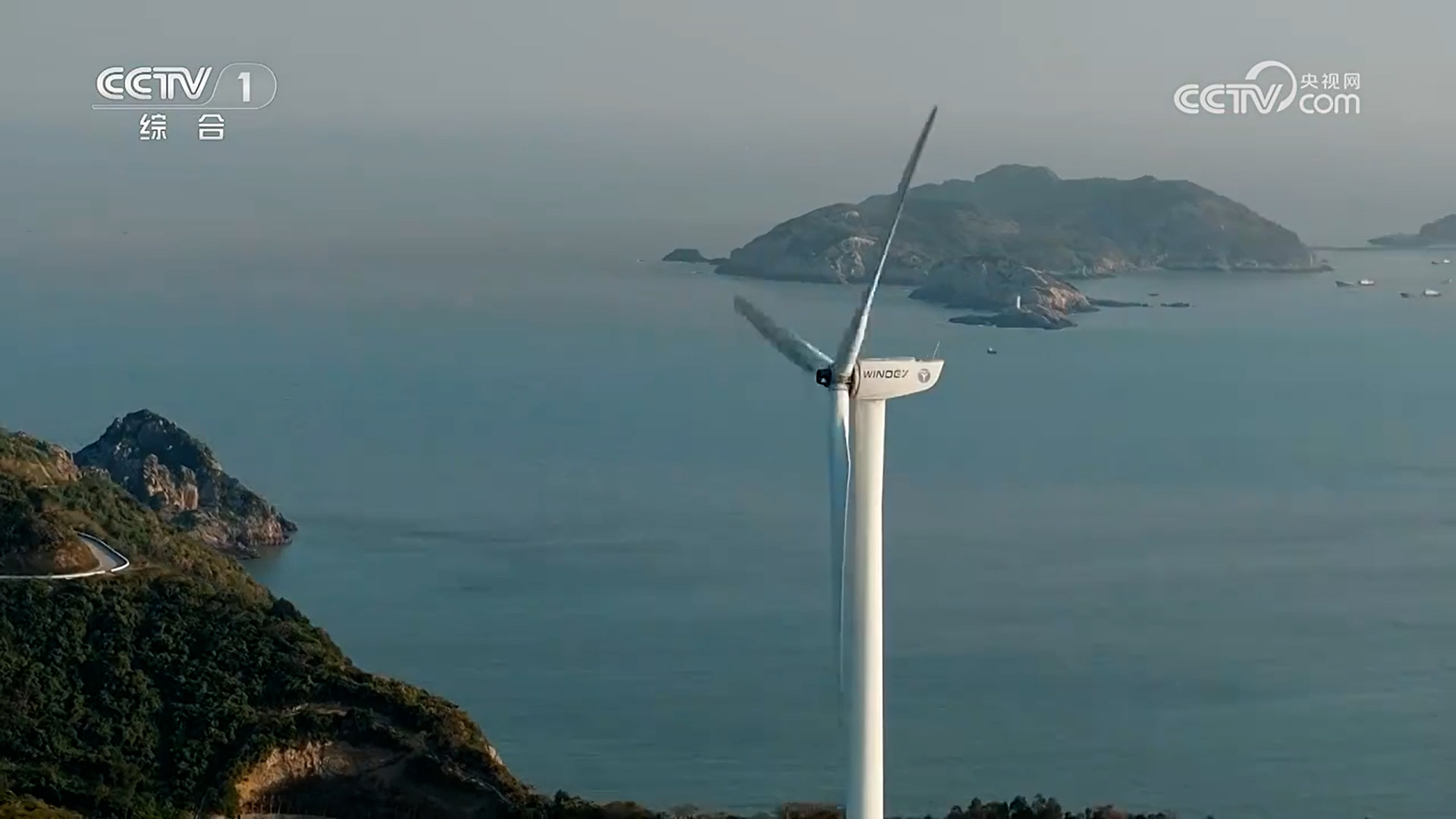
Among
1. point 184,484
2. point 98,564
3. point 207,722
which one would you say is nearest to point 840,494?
point 207,722

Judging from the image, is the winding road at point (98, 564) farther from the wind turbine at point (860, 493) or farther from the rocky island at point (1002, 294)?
the rocky island at point (1002, 294)

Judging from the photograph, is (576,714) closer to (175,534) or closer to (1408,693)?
(175,534)

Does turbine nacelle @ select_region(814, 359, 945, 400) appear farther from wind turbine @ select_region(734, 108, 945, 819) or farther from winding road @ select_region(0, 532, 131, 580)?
winding road @ select_region(0, 532, 131, 580)

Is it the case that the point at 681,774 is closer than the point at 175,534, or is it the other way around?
the point at 681,774

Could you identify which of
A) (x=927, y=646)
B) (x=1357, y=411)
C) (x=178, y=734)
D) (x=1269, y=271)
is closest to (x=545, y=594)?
(x=927, y=646)

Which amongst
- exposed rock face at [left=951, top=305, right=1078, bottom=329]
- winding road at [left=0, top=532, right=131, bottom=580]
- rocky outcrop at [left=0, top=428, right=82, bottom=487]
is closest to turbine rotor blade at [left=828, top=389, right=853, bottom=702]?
winding road at [left=0, top=532, right=131, bottom=580]
